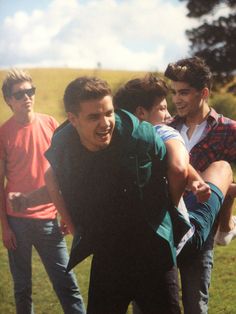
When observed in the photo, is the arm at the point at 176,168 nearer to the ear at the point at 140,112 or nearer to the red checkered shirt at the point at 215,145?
the ear at the point at 140,112

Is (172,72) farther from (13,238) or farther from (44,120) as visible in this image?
(13,238)

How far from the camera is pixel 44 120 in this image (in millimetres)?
3670

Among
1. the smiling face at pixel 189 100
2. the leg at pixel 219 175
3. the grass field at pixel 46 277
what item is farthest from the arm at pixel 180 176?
the grass field at pixel 46 277

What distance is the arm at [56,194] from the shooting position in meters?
→ 2.31

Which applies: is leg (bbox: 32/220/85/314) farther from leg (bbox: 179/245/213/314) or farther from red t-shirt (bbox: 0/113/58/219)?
leg (bbox: 179/245/213/314)

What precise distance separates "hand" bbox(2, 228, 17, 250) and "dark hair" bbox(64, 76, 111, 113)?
163cm

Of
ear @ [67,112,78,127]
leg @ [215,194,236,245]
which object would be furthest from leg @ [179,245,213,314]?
ear @ [67,112,78,127]

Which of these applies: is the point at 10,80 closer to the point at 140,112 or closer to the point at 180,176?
the point at 140,112

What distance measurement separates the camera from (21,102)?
3555mm

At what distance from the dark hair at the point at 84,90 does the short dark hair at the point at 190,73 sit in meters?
0.90

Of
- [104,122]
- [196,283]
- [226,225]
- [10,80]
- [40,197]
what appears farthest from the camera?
[10,80]

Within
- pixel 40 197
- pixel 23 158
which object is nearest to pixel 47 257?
pixel 23 158

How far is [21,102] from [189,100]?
1332 mm

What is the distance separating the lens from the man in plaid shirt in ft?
9.02
